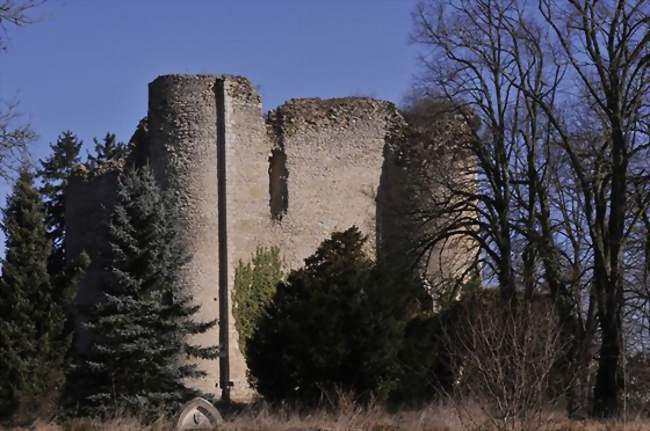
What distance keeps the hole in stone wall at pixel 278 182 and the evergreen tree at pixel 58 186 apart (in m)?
6.72

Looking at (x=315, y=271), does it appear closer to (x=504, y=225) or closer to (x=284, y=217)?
(x=504, y=225)

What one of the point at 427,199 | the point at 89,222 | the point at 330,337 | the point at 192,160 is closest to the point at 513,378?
the point at 330,337

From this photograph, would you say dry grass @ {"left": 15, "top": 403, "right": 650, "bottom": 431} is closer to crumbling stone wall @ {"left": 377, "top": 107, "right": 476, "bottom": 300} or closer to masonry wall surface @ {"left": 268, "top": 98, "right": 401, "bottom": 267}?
crumbling stone wall @ {"left": 377, "top": 107, "right": 476, "bottom": 300}

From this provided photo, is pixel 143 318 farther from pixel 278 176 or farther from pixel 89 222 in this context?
pixel 278 176

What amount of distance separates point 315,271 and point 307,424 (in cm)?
866

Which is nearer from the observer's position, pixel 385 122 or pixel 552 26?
pixel 552 26

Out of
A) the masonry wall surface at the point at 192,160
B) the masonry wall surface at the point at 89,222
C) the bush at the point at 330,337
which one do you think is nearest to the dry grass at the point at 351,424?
the bush at the point at 330,337

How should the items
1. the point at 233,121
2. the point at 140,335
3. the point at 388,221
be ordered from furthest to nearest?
the point at 388,221
the point at 233,121
the point at 140,335

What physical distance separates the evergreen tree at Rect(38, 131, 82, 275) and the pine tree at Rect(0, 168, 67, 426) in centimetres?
469

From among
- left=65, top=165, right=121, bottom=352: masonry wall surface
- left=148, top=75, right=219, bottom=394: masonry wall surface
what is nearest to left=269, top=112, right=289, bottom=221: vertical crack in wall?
left=148, top=75, right=219, bottom=394: masonry wall surface

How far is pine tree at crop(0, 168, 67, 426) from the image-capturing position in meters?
27.3

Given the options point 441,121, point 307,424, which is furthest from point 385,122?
point 307,424

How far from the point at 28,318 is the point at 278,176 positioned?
8.15 m

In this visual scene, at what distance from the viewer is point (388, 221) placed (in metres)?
34.4
